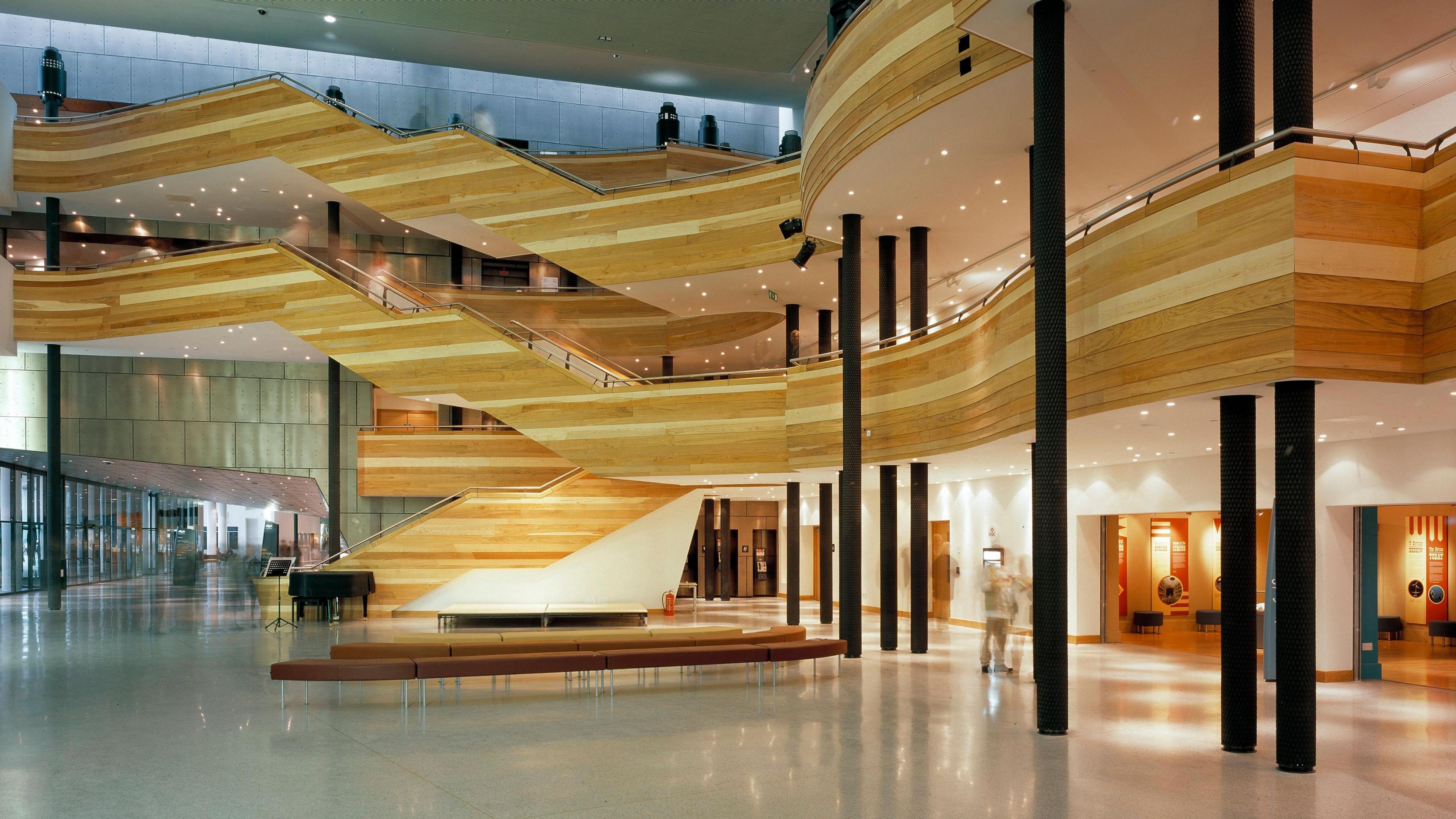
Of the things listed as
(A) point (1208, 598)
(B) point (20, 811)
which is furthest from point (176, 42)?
(A) point (1208, 598)

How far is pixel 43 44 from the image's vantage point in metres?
28.3

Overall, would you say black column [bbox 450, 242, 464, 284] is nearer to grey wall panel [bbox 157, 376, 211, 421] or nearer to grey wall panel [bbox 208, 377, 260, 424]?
grey wall panel [bbox 208, 377, 260, 424]

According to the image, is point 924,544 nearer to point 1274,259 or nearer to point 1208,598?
point 1208,598

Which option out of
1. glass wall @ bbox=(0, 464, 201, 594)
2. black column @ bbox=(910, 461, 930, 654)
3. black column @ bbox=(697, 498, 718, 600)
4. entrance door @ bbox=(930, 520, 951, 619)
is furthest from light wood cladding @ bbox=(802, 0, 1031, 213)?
glass wall @ bbox=(0, 464, 201, 594)

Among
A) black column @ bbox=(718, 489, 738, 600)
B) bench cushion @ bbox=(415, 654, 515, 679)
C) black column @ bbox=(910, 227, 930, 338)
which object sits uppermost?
black column @ bbox=(910, 227, 930, 338)

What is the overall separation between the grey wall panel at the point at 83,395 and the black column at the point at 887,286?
21842 millimetres

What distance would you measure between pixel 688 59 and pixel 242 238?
13.9 metres

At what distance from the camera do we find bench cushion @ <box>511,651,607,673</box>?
10.9m

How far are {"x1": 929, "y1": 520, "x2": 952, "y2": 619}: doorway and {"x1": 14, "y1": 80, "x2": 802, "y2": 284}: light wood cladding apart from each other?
8.81 meters

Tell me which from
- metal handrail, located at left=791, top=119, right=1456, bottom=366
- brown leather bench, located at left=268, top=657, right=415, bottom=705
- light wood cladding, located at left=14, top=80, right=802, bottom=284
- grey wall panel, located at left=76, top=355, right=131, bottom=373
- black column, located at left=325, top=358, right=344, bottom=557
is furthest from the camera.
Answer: grey wall panel, located at left=76, top=355, right=131, bottom=373

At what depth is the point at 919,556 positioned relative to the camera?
663 inches

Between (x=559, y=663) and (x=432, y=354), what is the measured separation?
13245mm

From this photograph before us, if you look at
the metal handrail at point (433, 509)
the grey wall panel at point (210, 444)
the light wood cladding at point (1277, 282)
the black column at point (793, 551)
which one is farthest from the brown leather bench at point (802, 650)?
the grey wall panel at point (210, 444)

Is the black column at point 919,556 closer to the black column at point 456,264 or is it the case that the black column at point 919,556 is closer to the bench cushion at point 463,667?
the bench cushion at point 463,667
